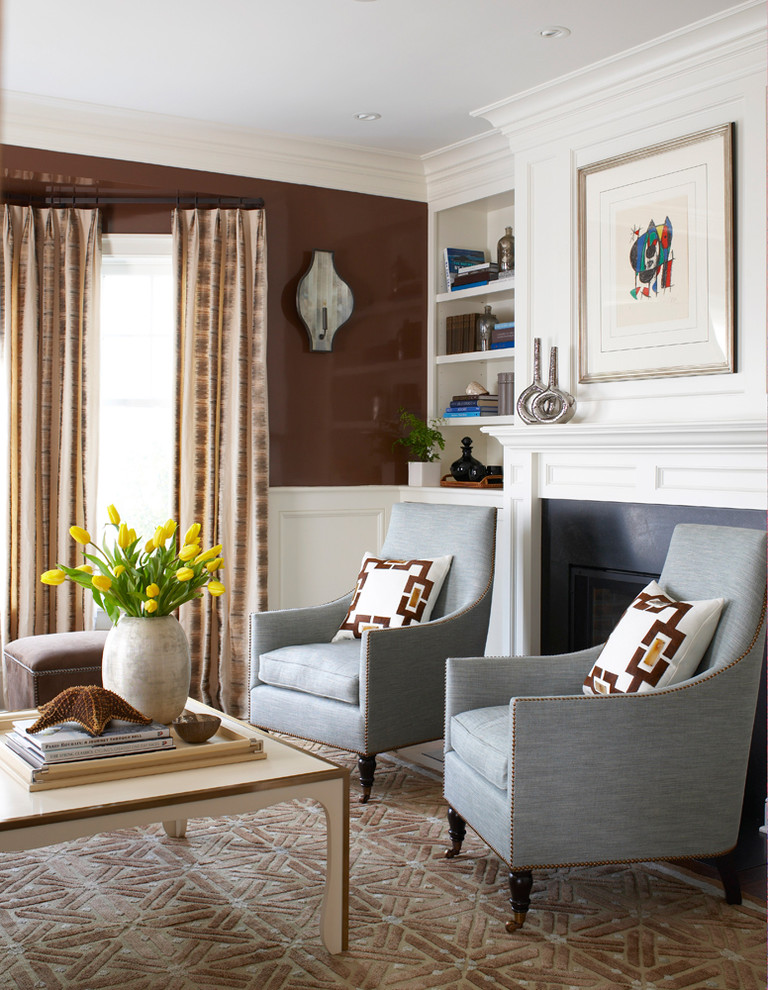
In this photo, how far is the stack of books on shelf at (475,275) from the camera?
506 cm

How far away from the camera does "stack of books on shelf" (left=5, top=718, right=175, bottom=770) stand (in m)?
2.29

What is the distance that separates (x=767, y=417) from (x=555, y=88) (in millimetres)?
1694

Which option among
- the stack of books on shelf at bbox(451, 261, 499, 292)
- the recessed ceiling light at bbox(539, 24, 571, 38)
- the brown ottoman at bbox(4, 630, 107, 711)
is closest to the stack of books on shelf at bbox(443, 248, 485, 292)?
the stack of books on shelf at bbox(451, 261, 499, 292)

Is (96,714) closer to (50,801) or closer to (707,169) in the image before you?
(50,801)

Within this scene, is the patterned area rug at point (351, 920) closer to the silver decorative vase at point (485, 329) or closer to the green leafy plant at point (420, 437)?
the green leafy plant at point (420, 437)

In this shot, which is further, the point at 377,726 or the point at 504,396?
the point at 504,396

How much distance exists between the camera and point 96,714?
7.77 ft

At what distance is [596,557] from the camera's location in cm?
399

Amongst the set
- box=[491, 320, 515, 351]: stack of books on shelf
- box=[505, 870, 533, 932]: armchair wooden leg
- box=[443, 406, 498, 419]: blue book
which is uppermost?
box=[491, 320, 515, 351]: stack of books on shelf

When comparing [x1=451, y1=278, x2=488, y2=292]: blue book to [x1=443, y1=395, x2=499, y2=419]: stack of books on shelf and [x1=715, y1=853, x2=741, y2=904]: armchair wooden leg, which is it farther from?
[x1=715, y1=853, x2=741, y2=904]: armchair wooden leg

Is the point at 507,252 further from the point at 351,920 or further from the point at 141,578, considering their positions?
the point at 351,920

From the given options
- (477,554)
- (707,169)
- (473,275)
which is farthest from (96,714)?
(473,275)

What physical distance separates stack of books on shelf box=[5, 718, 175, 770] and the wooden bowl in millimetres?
59

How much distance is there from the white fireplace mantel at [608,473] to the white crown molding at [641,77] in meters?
1.26
